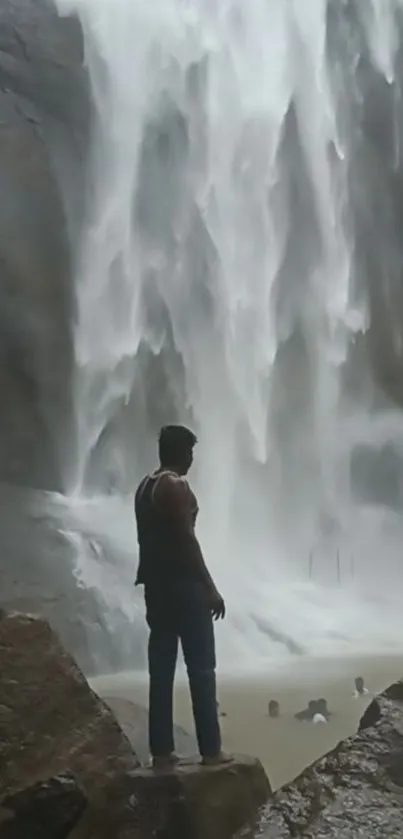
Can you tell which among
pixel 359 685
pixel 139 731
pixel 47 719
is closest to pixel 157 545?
pixel 47 719

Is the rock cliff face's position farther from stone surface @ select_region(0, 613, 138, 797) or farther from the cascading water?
stone surface @ select_region(0, 613, 138, 797)

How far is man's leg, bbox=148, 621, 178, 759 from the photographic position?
3432 millimetres

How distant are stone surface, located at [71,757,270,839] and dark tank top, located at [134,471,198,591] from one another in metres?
0.69

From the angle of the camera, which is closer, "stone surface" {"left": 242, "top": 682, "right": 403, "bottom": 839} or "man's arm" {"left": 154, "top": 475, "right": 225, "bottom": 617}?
"stone surface" {"left": 242, "top": 682, "right": 403, "bottom": 839}

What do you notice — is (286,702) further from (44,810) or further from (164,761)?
(44,810)

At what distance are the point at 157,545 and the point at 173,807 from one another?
3.04 ft

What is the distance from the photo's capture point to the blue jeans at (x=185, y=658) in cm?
337

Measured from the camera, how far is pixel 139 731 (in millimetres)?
5672

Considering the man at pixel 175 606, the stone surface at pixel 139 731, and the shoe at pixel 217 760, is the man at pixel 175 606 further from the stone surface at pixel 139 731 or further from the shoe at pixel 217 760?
the stone surface at pixel 139 731

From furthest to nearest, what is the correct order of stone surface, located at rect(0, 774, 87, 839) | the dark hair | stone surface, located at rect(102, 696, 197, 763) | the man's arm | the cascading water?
the cascading water
stone surface, located at rect(102, 696, 197, 763)
the dark hair
the man's arm
stone surface, located at rect(0, 774, 87, 839)

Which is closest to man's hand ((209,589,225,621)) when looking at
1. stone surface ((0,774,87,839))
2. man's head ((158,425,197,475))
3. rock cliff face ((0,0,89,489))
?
man's head ((158,425,197,475))

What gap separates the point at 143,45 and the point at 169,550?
1684cm

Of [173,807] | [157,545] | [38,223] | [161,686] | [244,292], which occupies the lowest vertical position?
[173,807]

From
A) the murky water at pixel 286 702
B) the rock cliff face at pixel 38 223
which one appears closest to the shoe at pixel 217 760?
the murky water at pixel 286 702
